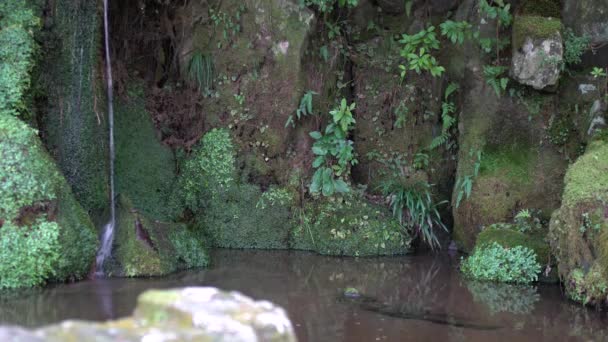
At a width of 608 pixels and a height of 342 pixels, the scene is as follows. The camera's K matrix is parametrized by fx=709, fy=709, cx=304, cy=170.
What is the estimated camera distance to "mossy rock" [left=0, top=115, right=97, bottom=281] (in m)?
7.71

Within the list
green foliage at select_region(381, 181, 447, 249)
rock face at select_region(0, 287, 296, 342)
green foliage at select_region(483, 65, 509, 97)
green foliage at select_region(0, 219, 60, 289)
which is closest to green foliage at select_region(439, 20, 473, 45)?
green foliage at select_region(483, 65, 509, 97)

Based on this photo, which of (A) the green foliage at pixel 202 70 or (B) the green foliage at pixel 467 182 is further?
(A) the green foliage at pixel 202 70

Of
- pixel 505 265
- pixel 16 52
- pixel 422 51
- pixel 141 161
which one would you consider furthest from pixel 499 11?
pixel 16 52

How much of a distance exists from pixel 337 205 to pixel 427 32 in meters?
2.93

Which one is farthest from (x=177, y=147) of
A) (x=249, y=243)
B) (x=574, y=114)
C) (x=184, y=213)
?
(x=574, y=114)

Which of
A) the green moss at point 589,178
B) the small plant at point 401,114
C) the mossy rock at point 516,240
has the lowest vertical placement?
the mossy rock at point 516,240

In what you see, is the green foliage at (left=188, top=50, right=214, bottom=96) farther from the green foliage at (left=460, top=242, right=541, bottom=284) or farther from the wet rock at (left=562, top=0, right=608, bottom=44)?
the wet rock at (left=562, top=0, right=608, bottom=44)

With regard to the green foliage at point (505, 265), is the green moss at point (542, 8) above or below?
above

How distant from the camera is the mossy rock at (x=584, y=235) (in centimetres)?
779

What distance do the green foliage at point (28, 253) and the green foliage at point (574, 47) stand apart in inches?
292

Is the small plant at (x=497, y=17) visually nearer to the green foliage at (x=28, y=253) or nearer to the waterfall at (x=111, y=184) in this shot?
the waterfall at (x=111, y=184)

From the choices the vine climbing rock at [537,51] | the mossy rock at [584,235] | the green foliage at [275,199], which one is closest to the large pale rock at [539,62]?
the vine climbing rock at [537,51]

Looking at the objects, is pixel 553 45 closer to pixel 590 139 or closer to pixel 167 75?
pixel 590 139

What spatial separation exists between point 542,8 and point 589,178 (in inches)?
128
